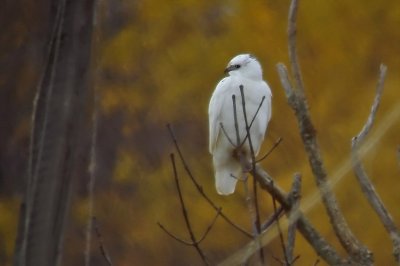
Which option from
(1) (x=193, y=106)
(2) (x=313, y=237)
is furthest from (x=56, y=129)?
(1) (x=193, y=106)

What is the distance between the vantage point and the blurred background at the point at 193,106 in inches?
158

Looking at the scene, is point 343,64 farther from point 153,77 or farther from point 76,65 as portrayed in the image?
point 76,65

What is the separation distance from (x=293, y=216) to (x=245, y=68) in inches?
41.0

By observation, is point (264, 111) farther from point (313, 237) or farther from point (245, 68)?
point (313, 237)

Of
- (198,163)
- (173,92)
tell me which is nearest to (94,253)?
(198,163)

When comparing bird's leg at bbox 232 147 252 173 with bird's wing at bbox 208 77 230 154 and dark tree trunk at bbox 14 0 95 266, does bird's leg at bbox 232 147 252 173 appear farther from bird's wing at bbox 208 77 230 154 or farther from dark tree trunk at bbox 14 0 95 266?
dark tree trunk at bbox 14 0 95 266

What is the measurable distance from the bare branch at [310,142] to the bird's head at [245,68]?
2.73 feet

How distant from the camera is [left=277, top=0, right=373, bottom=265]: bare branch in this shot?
1487 millimetres

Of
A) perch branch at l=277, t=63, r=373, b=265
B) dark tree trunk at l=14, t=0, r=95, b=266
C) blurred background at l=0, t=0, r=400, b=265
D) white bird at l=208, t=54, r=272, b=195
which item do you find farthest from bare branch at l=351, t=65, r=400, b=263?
blurred background at l=0, t=0, r=400, b=265

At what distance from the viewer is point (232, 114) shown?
2363 millimetres

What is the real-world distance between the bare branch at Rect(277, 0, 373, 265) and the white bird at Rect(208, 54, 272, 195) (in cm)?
74

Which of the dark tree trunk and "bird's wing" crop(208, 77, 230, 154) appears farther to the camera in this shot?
"bird's wing" crop(208, 77, 230, 154)

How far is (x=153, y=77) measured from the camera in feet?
14.6

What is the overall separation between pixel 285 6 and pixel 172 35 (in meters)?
0.47
